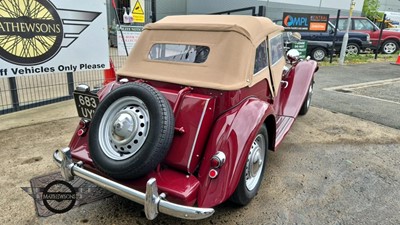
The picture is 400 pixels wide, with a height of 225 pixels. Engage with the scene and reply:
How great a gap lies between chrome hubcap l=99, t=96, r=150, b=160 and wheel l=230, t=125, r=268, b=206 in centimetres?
94

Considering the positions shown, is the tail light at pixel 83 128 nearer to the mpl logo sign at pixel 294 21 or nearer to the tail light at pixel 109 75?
the tail light at pixel 109 75

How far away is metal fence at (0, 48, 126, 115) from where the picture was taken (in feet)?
17.1

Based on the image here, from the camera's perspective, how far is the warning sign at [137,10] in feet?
23.0

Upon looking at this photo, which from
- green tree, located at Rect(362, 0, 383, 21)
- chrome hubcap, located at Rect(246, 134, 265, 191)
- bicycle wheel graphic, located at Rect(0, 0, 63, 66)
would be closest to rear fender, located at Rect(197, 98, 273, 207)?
chrome hubcap, located at Rect(246, 134, 265, 191)

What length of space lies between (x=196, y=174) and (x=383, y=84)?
26.0 ft

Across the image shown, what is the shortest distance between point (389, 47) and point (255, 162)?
15057 millimetres

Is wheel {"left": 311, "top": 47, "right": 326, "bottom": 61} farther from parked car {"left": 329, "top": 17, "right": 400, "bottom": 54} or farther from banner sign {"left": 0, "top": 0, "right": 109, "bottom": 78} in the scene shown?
banner sign {"left": 0, "top": 0, "right": 109, "bottom": 78}

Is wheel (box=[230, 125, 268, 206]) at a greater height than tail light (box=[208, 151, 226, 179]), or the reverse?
tail light (box=[208, 151, 226, 179])

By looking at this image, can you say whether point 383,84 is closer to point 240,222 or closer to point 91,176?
point 240,222

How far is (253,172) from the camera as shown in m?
2.97

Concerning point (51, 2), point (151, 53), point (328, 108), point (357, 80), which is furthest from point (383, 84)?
point (51, 2)

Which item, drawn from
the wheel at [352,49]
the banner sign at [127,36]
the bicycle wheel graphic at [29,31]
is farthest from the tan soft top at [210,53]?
the wheel at [352,49]

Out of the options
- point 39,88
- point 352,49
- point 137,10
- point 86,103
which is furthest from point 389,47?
point 86,103
